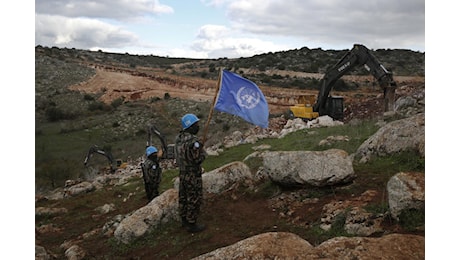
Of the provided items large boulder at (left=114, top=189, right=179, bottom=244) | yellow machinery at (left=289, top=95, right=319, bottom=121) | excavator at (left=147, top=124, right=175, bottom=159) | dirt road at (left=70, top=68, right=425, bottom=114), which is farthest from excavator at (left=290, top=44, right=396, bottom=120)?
large boulder at (left=114, top=189, right=179, bottom=244)

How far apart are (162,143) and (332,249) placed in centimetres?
1198

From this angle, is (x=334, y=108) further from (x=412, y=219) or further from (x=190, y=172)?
(x=412, y=219)

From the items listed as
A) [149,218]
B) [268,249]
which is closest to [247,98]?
[149,218]

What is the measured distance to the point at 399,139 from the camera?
23.0ft

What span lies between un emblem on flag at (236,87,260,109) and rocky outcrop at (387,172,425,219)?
2314 mm

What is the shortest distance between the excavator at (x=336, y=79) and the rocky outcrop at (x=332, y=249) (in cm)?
1246

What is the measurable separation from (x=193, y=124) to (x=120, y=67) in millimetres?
25441

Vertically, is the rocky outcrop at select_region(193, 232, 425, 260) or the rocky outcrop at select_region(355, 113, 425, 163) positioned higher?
the rocky outcrop at select_region(355, 113, 425, 163)

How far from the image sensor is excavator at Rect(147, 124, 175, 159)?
13.6 meters

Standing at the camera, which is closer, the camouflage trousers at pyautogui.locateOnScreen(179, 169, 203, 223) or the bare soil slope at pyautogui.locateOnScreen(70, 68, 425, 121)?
the camouflage trousers at pyautogui.locateOnScreen(179, 169, 203, 223)

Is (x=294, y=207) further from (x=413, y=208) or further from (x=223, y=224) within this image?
(x=413, y=208)

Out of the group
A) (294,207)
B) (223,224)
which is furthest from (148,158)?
(294,207)

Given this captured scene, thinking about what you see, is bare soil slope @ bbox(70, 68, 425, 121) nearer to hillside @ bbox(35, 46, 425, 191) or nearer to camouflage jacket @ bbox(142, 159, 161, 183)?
hillside @ bbox(35, 46, 425, 191)

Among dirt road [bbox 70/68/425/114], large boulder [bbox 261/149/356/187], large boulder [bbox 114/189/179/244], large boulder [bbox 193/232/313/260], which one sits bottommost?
large boulder [bbox 114/189/179/244]
